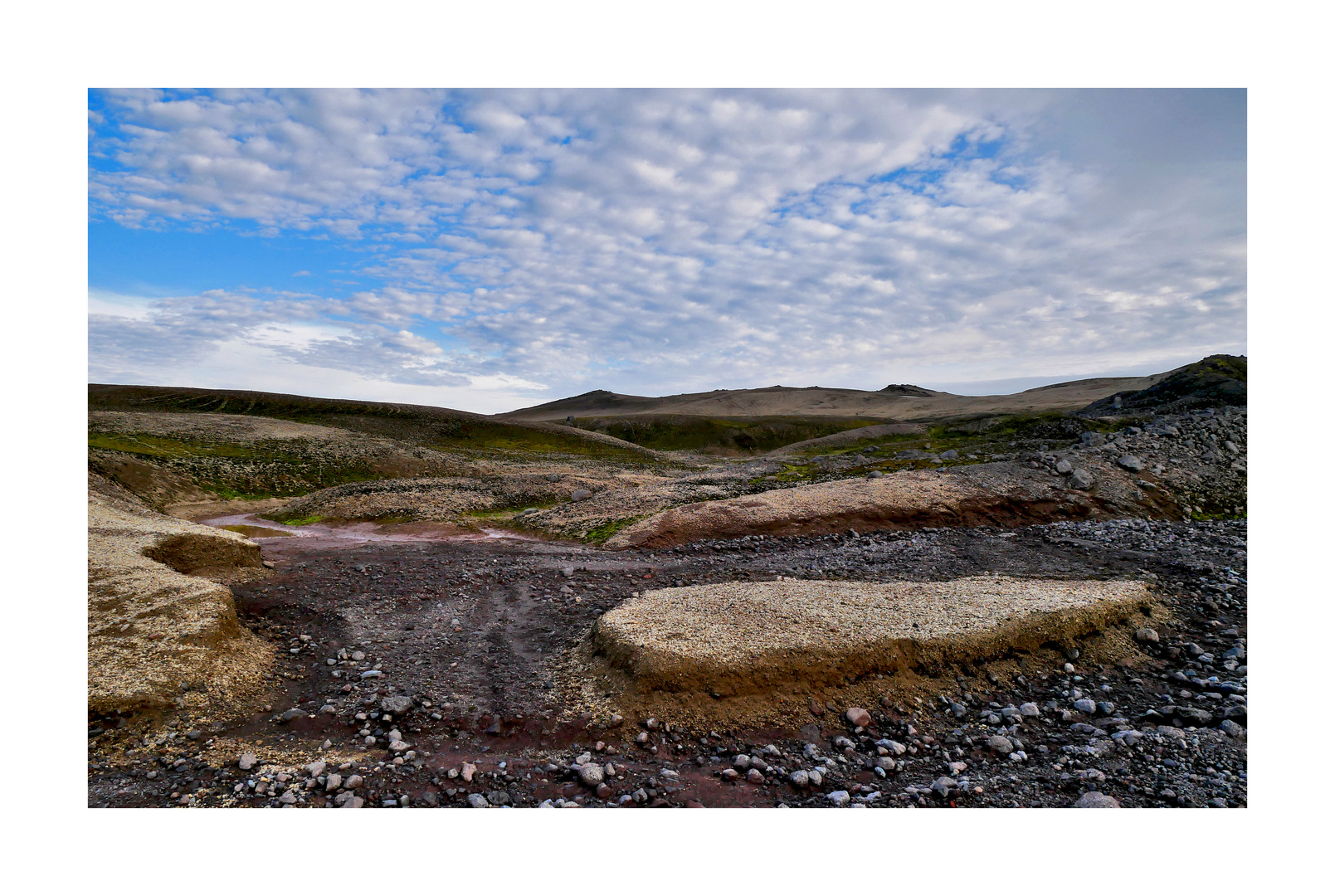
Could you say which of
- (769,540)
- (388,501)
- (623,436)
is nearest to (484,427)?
(623,436)

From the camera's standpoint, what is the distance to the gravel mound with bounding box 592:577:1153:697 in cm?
877

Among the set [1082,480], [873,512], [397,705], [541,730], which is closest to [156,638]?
[397,705]

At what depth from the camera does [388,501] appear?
30797mm

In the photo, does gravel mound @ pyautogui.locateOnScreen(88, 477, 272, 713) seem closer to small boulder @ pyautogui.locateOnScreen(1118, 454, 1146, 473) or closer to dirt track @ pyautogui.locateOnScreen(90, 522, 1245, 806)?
dirt track @ pyautogui.locateOnScreen(90, 522, 1245, 806)

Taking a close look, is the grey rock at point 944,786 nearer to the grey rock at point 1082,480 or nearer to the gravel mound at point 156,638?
the gravel mound at point 156,638

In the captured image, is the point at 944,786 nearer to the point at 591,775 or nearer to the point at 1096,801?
the point at 1096,801

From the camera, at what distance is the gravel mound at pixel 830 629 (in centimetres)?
877

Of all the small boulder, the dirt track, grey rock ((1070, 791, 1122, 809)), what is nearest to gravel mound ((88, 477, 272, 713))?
the dirt track

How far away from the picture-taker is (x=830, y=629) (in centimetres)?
971

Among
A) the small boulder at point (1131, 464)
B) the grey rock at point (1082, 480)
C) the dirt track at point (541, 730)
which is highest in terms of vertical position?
the small boulder at point (1131, 464)

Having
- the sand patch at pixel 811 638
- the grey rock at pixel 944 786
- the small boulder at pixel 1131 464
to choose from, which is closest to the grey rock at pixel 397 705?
the sand patch at pixel 811 638

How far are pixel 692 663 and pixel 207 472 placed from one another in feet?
146

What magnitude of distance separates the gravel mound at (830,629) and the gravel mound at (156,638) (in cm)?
610

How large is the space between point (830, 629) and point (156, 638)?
36.8 feet
